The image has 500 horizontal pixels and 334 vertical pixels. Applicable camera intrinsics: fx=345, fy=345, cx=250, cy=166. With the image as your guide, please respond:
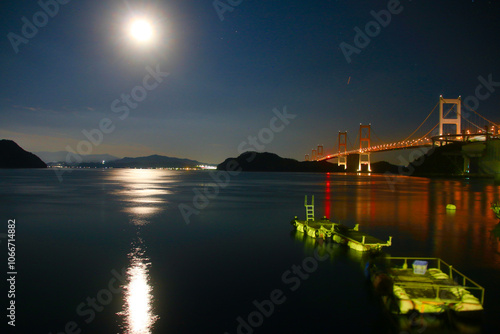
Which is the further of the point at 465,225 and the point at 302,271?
the point at 465,225

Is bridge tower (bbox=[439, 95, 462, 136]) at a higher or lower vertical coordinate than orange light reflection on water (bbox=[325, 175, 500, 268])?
higher

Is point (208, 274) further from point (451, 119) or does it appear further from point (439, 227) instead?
point (451, 119)

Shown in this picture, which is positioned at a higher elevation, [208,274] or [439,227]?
[439,227]

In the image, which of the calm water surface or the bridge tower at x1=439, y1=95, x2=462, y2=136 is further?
the bridge tower at x1=439, y1=95, x2=462, y2=136

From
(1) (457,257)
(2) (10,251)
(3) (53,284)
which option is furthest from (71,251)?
(1) (457,257)

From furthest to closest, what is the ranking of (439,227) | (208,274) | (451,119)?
1. (451,119)
2. (439,227)
3. (208,274)

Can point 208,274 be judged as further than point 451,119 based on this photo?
No

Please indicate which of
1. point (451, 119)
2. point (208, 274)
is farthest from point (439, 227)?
point (451, 119)

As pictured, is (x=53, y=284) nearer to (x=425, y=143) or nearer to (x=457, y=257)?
(x=457, y=257)

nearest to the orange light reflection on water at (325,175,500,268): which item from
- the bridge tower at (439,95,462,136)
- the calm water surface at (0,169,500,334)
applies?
the calm water surface at (0,169,500,334)

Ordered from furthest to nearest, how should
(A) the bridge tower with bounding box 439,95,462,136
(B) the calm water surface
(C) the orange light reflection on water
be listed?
(A) the bridge tower with bounding box 439,95,462,136 < (C) the orange light reflection on water < (B) the calm water surface

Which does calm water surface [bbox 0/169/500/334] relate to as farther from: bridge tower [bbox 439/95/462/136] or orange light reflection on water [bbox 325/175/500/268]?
bridge tower [bbox 439/95/462/136]
